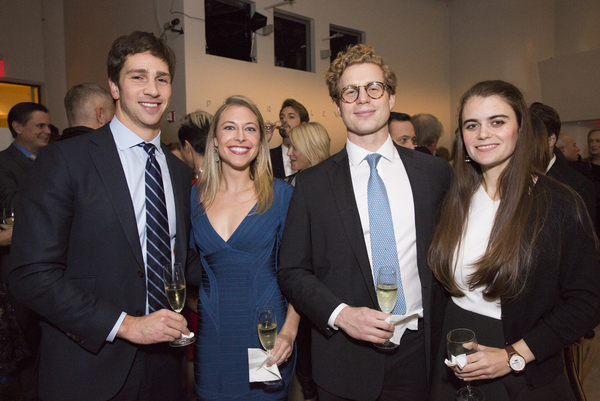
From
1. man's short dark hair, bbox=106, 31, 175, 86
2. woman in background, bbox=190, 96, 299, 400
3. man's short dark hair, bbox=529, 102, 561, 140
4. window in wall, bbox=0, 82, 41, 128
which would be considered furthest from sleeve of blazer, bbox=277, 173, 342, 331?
window in wall, bbox=0, 82, 41, 128

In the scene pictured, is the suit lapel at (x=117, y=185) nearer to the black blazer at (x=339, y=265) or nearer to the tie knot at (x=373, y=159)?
the black blazer at (x=339, y=265)

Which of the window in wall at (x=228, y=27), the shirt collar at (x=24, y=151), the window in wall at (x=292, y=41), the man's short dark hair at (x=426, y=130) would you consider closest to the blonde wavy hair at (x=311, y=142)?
the man's short dark hair at (x=426, y=130)

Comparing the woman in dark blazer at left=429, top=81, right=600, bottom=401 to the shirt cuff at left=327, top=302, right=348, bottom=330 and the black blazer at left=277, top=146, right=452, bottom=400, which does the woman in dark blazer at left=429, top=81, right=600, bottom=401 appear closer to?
the black blazer at left=277, top=146, right=452, bottom=400

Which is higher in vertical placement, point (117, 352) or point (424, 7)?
point (424, 7)

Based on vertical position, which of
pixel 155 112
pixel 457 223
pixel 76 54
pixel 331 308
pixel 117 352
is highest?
pixel 76 54

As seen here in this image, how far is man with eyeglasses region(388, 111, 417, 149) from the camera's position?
3.88 m

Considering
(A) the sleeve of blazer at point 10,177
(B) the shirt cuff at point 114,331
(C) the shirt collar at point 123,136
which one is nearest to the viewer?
(B) the shirt cuff at point 114,331

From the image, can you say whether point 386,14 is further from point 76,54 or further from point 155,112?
point 155,112

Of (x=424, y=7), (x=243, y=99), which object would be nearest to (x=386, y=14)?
(x=424, y=7)

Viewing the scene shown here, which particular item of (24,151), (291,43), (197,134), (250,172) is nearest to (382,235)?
(250,172)

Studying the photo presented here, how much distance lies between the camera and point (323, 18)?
26.3 feet

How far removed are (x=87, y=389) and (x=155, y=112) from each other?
1112 mm

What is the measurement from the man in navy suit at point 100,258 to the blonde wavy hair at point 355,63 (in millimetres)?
798

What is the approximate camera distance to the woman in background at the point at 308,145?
3.42 meters
